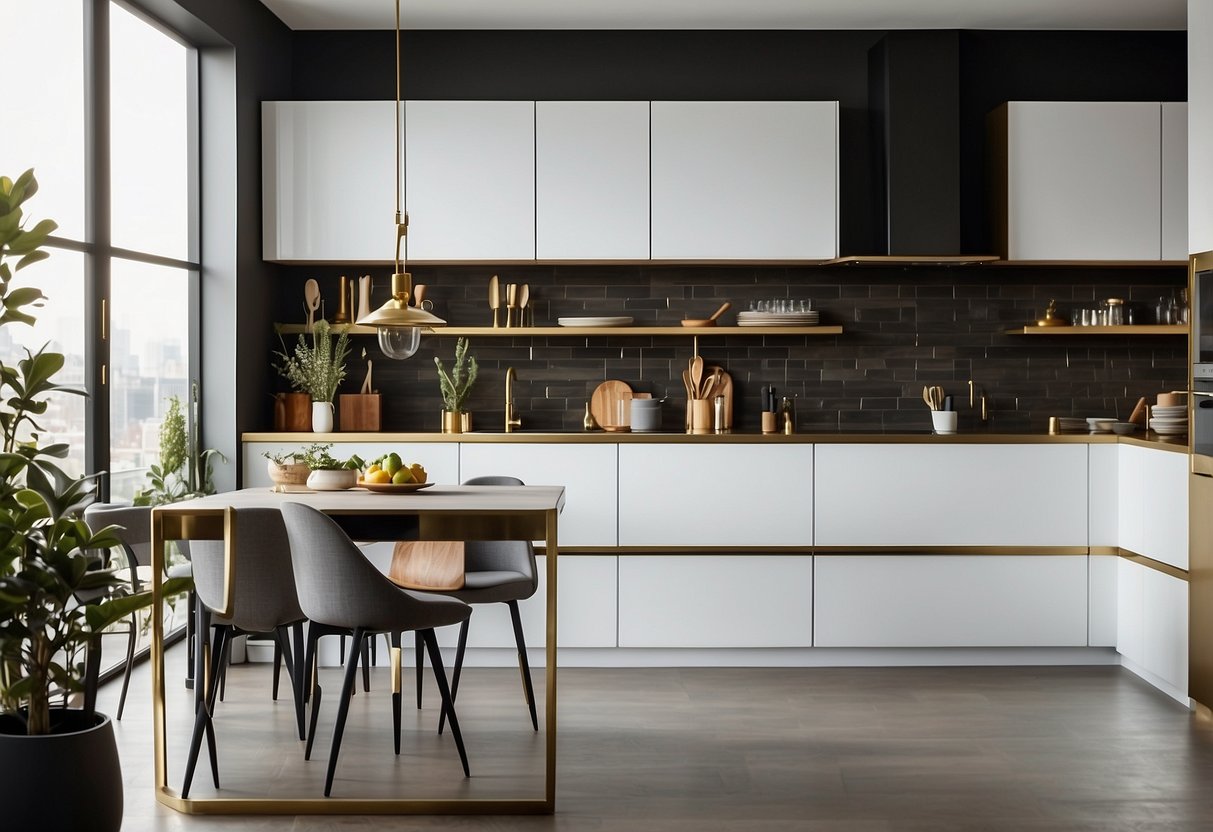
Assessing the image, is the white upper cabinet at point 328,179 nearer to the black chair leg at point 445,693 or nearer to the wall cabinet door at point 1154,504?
the black chair leg at point 445,693

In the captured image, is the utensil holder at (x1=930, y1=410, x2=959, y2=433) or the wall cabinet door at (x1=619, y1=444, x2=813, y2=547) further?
the utensil holder at (x1=930, y1=410, x2=959, y2=433)

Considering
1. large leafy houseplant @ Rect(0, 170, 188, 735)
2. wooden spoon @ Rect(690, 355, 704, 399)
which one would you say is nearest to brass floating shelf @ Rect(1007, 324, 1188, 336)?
wooden spoon @ Rect(690, 355, 704, 399)

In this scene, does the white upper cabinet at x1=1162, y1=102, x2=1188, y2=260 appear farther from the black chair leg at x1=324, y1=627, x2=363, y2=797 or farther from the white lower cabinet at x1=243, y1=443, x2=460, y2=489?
the black chair leg at x1=324, y1=627, x2=363, y2=797

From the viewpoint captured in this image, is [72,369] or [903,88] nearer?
[72,369]

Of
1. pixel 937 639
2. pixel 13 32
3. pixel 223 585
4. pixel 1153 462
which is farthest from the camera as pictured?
pixel 937 639

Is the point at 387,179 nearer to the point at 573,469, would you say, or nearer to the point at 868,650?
the point at 573,469

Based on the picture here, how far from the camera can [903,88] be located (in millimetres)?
5301

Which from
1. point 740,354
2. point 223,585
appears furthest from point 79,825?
point 740,354

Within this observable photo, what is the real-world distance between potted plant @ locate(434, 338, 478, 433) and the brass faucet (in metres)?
0.17

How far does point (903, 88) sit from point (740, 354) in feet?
4.79

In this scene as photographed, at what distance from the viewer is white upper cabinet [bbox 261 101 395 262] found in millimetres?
5293

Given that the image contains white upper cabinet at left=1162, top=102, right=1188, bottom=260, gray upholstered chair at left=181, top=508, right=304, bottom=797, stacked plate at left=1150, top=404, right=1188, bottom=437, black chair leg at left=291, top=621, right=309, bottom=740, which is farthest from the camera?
white upper cabinet at left=1162, top=102, right=1188, bottom=260

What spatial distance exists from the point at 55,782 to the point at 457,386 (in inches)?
124

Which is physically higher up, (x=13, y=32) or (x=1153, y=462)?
(x=13, y=32)
